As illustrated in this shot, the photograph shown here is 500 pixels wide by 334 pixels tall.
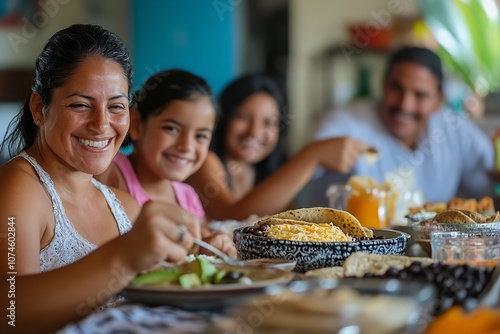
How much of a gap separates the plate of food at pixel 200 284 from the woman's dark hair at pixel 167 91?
1073mm

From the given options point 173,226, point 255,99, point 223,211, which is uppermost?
point 255,99

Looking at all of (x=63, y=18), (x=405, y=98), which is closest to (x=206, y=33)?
(x=63, y=18)

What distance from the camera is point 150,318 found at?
889 millimetres

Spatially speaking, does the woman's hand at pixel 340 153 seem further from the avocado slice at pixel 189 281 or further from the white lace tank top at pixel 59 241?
the avocado slice at pixel 189 281

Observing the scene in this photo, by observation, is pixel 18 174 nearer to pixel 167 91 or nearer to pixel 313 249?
pixel 313 249

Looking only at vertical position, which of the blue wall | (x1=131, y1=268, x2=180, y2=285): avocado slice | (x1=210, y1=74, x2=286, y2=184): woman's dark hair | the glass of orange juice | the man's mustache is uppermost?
the blue wall

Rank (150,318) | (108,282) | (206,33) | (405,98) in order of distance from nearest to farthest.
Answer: (150,318) < (108,282) < (405,98) < (206,33)

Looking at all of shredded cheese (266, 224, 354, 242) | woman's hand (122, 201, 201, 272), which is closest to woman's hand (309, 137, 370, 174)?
shredded cheese (266, 224, 354, 242)

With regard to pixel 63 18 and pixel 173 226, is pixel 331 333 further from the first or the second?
pixel 63 18

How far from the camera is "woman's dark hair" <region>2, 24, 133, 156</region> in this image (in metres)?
1.42

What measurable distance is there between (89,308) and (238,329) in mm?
401

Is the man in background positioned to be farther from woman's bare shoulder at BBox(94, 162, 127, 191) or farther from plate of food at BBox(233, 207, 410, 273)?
plate of food at BBox(233, 207, 410, 273)

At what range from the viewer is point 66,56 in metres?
1.42

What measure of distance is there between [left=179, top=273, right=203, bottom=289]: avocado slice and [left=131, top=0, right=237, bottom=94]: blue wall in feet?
13.4
